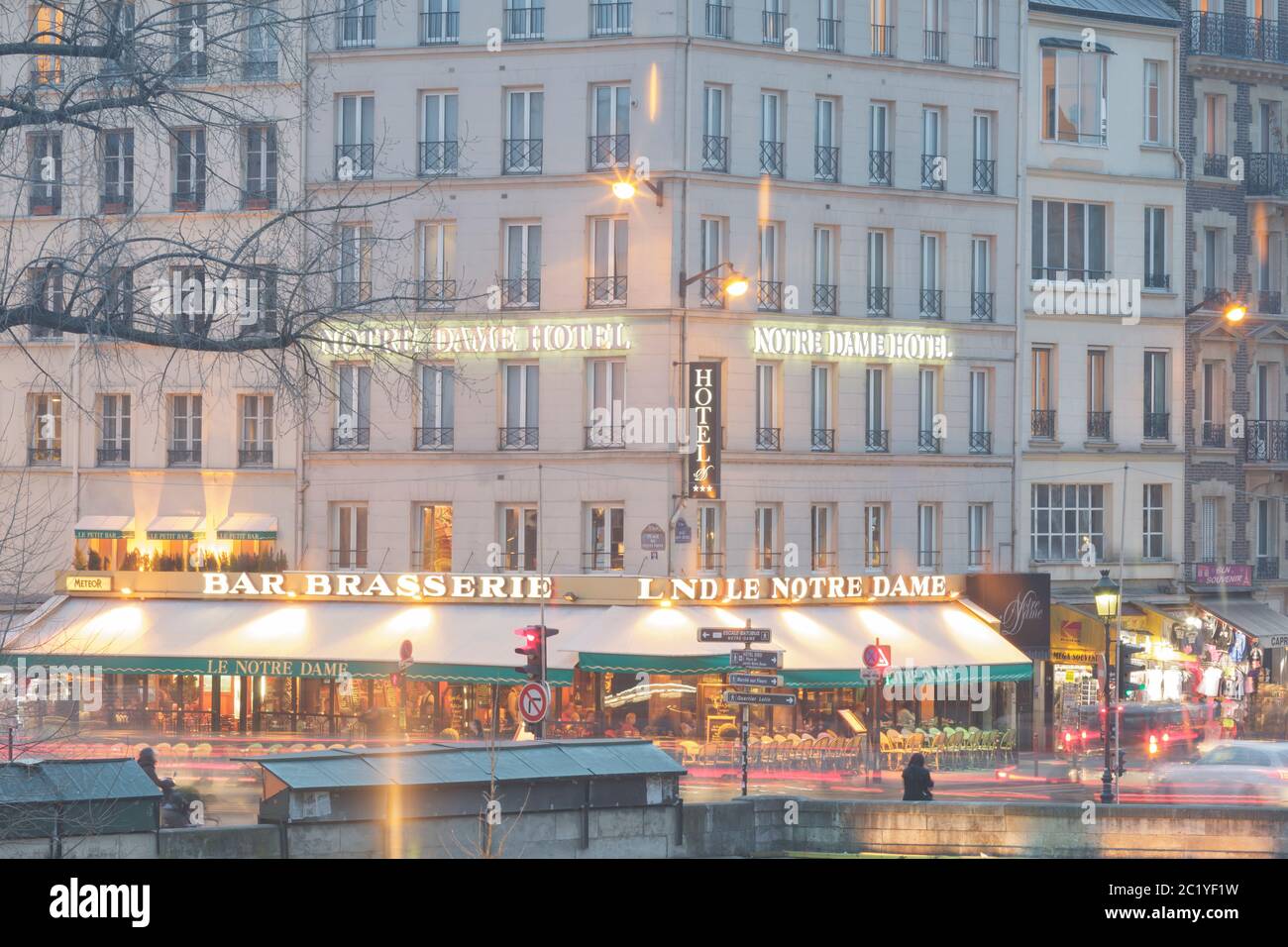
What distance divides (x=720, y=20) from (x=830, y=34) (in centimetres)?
276

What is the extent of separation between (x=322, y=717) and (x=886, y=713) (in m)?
11.9

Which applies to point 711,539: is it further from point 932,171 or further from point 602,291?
point 932,171

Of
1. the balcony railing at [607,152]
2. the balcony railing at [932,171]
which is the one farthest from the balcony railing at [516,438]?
the balcony railing at [932,171]

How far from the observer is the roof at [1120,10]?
46.8 m

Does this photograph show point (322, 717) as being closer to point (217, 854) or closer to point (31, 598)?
point (31, 598)

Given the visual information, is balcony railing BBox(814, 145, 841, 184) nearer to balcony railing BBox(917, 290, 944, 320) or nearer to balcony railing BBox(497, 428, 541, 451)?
balcony railing BBox(917, 290, 944, 320)

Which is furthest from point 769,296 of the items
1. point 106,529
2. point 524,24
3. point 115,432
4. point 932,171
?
point 106,529

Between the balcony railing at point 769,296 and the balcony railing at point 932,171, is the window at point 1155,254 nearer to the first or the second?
the balcony railing at point 932,171

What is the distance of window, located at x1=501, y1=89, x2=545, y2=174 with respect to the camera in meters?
42.8

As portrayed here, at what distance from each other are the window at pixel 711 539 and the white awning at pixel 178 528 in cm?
1102

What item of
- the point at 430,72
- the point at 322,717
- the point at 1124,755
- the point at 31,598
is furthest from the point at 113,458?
the point at 1124,755

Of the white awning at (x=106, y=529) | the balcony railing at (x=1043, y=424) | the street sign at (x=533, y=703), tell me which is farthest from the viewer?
the balcony railing at (x=1043, y=424)

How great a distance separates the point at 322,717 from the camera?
42094mm
